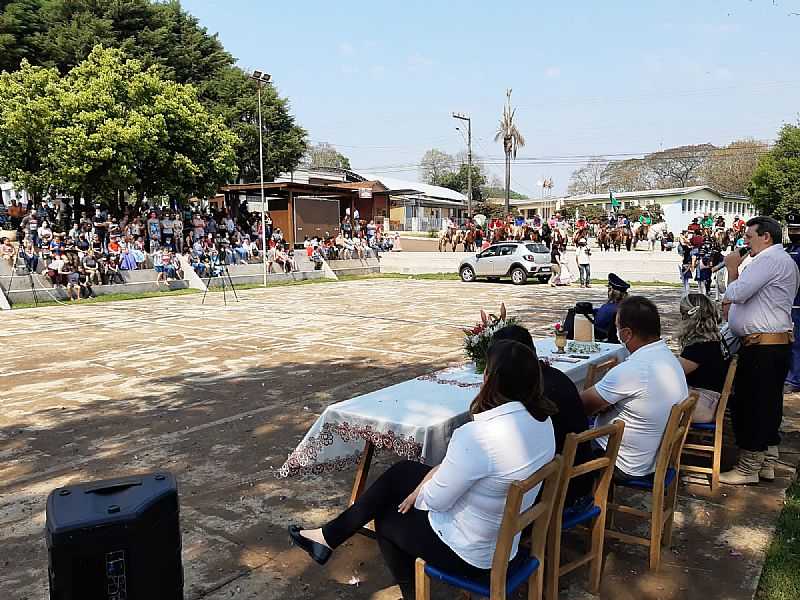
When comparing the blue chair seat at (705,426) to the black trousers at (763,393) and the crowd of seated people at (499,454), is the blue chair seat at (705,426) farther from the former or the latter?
the crowd of seated people at (499,454)

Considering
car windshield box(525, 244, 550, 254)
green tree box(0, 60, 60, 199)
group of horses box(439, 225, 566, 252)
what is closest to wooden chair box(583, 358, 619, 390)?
car windshield box(525, 244, 550, 254)

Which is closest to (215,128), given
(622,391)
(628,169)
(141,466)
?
(141,466)

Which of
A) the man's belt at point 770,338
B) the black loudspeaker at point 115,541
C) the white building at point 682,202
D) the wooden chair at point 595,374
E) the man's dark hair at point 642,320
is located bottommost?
the black loudspeaker at point 115,541

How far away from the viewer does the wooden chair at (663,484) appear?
3.37 metres

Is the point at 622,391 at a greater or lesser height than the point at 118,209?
lesser

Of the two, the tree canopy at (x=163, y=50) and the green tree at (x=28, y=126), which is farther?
the tree canopy at (x=163, y=50)

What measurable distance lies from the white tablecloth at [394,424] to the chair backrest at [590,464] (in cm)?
79

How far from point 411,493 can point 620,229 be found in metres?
36.9

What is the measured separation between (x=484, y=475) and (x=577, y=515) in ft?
3.15

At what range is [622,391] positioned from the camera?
143 inches

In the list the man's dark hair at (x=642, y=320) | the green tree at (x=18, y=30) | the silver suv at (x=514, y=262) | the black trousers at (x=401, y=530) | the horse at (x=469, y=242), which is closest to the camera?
the black trousers at (x=401, y=530)

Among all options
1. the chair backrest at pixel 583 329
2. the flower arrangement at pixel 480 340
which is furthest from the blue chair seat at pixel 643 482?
the chair backrest at pixel 583 329

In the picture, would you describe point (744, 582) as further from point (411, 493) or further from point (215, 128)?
point (215, 128)

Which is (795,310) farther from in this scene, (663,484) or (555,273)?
(555,273)
